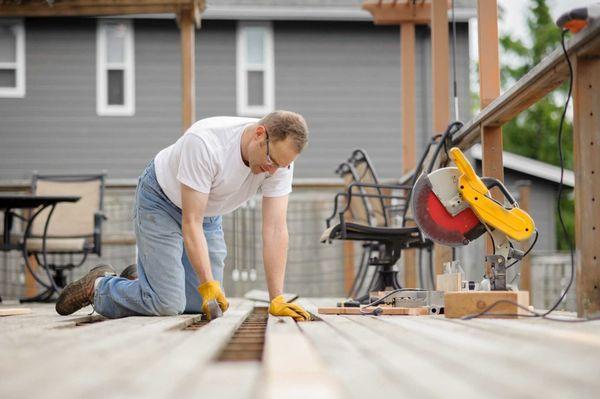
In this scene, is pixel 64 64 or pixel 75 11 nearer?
pixel 75 11

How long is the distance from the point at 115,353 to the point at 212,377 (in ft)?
1.54

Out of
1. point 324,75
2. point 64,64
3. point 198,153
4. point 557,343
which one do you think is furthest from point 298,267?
point 557,343

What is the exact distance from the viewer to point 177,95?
13.2 metres

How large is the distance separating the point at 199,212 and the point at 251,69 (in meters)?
10.1

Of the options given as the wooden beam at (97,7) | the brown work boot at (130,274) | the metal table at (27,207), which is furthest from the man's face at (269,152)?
the wooden beam at (97,7)

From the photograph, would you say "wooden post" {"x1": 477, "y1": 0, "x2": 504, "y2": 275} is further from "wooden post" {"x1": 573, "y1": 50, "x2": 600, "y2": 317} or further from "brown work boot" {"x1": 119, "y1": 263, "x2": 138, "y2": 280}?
"brown work boot" {"x1": 119, "y1": 263, "x2": 138, "y2": 280}

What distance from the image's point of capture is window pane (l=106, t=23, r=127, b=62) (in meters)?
13.4

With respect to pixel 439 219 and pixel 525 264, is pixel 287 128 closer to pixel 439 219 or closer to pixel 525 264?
pixel 439 219

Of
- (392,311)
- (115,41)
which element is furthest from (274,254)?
(115,41)

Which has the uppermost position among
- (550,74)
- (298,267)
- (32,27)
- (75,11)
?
(32,27)

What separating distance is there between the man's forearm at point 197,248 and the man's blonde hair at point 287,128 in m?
0.48

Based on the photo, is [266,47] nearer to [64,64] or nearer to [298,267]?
[64,64]

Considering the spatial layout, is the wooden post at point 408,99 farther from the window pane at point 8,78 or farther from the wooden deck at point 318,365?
the window pane at point 8,78

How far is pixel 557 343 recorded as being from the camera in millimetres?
1935
